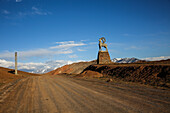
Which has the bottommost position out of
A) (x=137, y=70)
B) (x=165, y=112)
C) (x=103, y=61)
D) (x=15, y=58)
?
(x=165, y=112)

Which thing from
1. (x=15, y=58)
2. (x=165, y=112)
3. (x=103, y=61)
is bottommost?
(x=165, y=112)

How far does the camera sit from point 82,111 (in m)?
6.38

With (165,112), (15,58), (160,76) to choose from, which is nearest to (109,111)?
(165,112)

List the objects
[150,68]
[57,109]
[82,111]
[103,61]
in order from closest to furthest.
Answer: [82,111] < [57,109] < [150,68] < [103,61]

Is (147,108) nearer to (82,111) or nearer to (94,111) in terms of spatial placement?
(94,111)

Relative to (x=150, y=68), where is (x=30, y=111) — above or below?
below

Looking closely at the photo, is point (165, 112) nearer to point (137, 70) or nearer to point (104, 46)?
point (137, 70)

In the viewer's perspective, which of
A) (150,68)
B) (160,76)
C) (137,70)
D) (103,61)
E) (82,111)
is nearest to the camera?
(82,111)

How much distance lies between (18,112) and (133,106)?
5.86 m

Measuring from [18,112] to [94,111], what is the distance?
3753 millimetres

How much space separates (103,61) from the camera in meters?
45.4

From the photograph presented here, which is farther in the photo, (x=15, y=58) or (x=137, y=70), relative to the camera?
(x=15, y=58)

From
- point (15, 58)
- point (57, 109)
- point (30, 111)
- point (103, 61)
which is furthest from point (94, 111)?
point (15, 58)

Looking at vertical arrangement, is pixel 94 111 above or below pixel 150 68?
below
